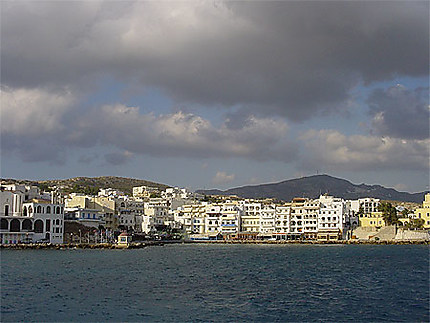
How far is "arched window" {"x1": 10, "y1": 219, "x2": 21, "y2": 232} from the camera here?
10212 cm

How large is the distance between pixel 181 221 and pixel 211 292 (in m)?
112

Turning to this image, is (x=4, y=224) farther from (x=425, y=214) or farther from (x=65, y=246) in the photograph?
(x=425, y=214)

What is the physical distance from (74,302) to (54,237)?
75.1m

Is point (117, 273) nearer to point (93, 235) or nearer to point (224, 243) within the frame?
point (93, 235)

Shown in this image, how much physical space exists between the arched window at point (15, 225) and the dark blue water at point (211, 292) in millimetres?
43766

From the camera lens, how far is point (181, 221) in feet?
496

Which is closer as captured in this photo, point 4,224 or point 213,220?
point 4,224

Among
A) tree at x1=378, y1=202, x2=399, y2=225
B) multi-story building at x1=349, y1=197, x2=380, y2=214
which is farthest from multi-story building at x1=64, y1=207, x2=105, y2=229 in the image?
multi-story building at x1=349, y1=197, x2=380, y2=214

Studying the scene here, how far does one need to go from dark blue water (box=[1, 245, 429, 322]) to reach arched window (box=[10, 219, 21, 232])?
4377 cm

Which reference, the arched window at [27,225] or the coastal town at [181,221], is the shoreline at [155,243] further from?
the arched window at [27,225]

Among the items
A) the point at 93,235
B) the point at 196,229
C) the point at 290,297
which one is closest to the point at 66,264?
the point at 290,297

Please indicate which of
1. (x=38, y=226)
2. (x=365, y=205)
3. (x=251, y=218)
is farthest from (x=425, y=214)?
(x=38, y=226)

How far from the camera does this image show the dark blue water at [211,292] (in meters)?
31.0

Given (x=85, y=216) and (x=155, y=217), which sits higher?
(x=85, y=216)
